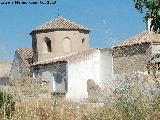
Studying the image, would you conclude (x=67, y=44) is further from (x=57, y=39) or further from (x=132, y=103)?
(x=132, y=103)

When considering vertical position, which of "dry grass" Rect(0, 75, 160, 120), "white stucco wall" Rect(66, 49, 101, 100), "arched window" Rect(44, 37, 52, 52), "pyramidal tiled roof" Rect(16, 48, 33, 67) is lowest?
"dry grass" Rect(0, 75, 160, 120)

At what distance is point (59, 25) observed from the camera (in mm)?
42656

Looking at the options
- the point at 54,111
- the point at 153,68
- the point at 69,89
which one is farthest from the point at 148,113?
the point at 69,89

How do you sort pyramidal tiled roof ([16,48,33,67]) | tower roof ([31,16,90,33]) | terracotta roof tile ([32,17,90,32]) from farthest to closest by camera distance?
pyramidal tiled roof ([16,48,33,67]), terracotta roof tile ([32,17,90,32]), tower roof ([31,16,90,33])

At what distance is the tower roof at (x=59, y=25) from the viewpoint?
139 ft

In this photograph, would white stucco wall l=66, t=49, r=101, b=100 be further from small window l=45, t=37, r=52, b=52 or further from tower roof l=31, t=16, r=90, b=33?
small window l=45, t=37, r=52, b=52

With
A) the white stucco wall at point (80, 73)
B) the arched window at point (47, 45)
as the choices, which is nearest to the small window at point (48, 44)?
the arched window at point (47, 45)

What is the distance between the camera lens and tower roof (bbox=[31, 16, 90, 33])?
42.5 metres

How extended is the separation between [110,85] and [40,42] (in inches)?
1452

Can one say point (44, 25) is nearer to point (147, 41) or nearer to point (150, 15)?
point (147, 41)

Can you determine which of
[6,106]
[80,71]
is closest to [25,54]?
[80,71]

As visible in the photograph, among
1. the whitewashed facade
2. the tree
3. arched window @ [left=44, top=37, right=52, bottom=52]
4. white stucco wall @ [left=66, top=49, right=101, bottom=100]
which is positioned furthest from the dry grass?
arched window @ [left=44, top=37, right=52, bottom=52]

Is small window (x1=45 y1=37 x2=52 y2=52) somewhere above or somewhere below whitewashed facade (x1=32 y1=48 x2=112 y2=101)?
above

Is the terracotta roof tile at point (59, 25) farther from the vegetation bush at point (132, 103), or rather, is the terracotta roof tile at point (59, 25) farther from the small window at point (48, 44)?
the vegetation bush at point (132, 103)
